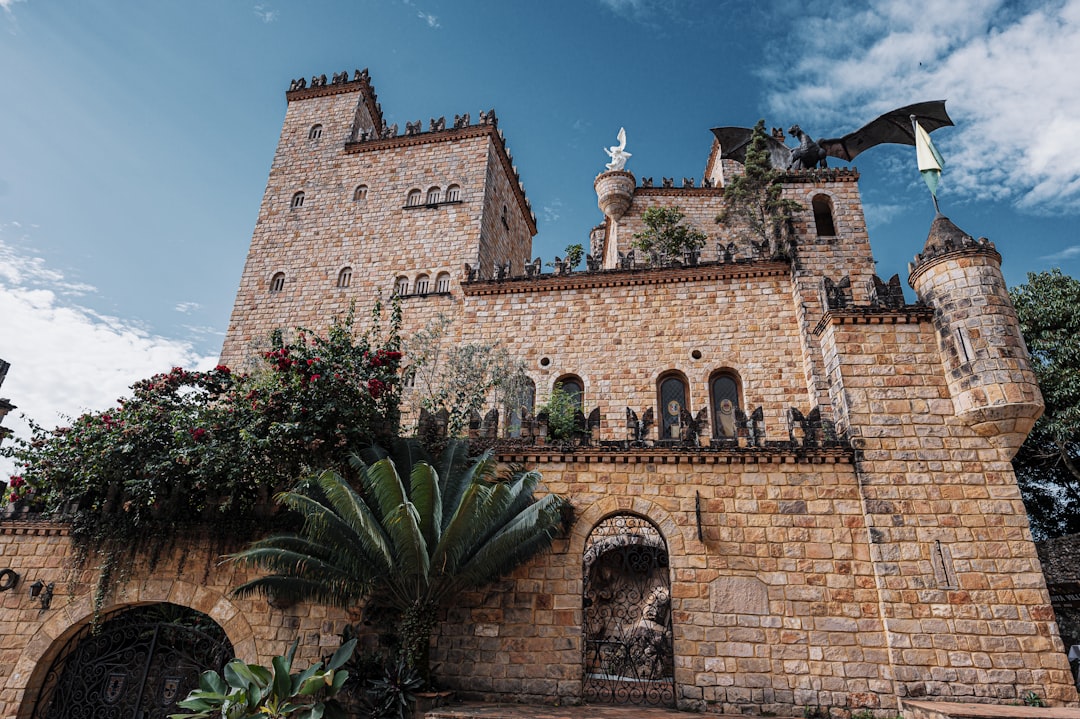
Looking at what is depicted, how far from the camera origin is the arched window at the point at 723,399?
15.0 metres

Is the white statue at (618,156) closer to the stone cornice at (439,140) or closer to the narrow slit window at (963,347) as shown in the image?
the stone cornice at (439,140)

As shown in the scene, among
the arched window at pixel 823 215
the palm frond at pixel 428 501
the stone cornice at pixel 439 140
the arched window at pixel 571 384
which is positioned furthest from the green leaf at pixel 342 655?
the stone cornice at pixel 439 140

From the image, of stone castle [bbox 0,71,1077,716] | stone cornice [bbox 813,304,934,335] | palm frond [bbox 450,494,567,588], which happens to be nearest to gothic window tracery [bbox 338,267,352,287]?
stone castle [bbox 0,71,1077,716]

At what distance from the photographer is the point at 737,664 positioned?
8797mm

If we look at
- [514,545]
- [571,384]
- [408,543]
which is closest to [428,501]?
[408,543]

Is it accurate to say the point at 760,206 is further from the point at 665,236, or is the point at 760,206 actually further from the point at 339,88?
the point at 339,88

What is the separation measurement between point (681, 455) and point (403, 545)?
474 cm

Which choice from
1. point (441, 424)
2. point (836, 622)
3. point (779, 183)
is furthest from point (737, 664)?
point (779, 183)

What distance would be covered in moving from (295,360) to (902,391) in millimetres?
10307

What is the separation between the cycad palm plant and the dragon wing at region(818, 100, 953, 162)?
17316 millimetres

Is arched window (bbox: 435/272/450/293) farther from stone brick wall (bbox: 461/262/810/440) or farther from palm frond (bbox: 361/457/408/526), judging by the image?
palm frond (bbox: 361/457/408/526)

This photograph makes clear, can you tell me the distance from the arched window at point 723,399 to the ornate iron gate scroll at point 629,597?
12.4ft

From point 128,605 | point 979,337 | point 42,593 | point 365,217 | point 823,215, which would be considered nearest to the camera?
point 979,337

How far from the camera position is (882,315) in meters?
10.5
